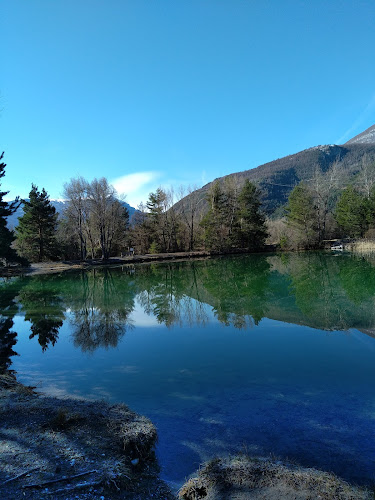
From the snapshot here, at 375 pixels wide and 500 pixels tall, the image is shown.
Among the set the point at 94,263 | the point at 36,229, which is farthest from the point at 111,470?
the point at 36,229

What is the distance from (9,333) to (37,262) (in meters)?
25.3

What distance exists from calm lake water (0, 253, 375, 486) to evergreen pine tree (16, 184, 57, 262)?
21.2 meters

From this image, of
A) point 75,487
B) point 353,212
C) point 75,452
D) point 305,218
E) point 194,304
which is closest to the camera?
point 75,487

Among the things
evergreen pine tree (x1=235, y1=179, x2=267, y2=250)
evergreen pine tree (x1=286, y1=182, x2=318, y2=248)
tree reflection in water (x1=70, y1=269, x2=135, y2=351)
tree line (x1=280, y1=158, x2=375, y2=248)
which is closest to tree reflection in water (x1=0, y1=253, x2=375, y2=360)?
tree reflection in water (x1=70, y1=269, x2=135, y2=351)

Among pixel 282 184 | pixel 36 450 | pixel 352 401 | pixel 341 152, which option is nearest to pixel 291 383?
pixel 352 401

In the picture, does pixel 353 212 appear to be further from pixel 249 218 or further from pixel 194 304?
pixel 194 304

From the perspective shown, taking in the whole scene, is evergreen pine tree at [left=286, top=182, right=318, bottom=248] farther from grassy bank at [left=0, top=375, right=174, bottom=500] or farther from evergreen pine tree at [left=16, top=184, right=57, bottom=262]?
grassy bank at [left=0, top=375, right=174, bottom=500]

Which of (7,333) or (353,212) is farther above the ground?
(353,212)

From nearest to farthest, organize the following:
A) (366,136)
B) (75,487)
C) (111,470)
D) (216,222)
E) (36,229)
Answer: (75,487)
(111,470)
(36,229)
(216,222)
(366,136)

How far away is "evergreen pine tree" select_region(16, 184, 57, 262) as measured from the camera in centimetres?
3247

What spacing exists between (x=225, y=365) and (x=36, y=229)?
32095 mm

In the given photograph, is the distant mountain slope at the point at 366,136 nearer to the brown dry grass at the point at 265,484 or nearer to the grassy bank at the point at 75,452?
the brown dry grass at the point at 265,484

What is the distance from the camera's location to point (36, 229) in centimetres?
3309

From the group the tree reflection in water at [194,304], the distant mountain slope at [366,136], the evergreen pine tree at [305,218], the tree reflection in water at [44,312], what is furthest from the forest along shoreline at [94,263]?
the distant mountain slope at [366,136]
